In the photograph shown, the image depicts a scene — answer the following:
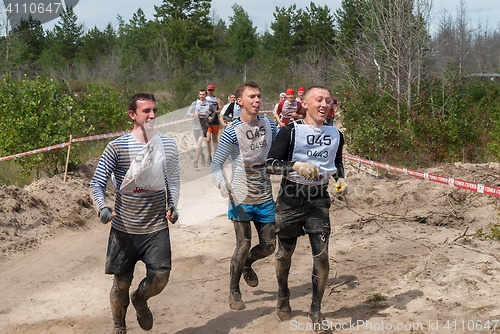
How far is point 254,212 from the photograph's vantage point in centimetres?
498

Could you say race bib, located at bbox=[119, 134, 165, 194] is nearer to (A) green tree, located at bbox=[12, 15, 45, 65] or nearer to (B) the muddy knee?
(B) the muddy knee

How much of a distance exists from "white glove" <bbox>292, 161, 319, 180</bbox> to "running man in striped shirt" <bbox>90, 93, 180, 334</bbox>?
1111 millimetres

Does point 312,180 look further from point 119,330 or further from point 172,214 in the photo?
point 119,330

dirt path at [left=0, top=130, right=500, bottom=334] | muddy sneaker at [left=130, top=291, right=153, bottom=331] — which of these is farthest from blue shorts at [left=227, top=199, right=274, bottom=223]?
muddy sneaker at [left=130, top=291, right=153, bottom=331]

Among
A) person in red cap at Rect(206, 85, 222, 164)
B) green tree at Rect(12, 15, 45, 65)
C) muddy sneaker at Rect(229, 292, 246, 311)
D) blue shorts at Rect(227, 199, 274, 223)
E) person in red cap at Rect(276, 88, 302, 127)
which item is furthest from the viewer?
green tree at Rect(12, 15, 45, 65)

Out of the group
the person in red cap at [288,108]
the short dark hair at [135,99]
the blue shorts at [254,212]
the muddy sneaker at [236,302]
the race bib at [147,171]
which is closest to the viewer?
the race bib at [147,171]

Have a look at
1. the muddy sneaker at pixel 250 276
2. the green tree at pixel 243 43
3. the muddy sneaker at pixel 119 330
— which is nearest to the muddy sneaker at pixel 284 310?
the muddy sneaker at pixel 250 276

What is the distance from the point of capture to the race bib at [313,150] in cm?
429

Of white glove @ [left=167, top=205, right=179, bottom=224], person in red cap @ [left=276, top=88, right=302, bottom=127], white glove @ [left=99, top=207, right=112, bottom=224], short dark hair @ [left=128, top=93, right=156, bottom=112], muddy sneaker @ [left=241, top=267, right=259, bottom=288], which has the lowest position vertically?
muddy sneaker @ [left=241, top=267, right=259, bottom=288]

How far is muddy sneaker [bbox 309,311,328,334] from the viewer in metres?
4.21

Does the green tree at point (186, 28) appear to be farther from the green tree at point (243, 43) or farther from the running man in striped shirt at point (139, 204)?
the running man in striped shirt at point (139, 204)

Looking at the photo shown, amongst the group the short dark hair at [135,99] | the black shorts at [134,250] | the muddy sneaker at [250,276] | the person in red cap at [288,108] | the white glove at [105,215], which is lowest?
the muddy sneaker at [250,276]

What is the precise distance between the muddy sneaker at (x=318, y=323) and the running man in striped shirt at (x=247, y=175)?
3.12ft

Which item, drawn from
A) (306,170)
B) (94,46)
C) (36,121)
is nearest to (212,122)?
(36,121)
